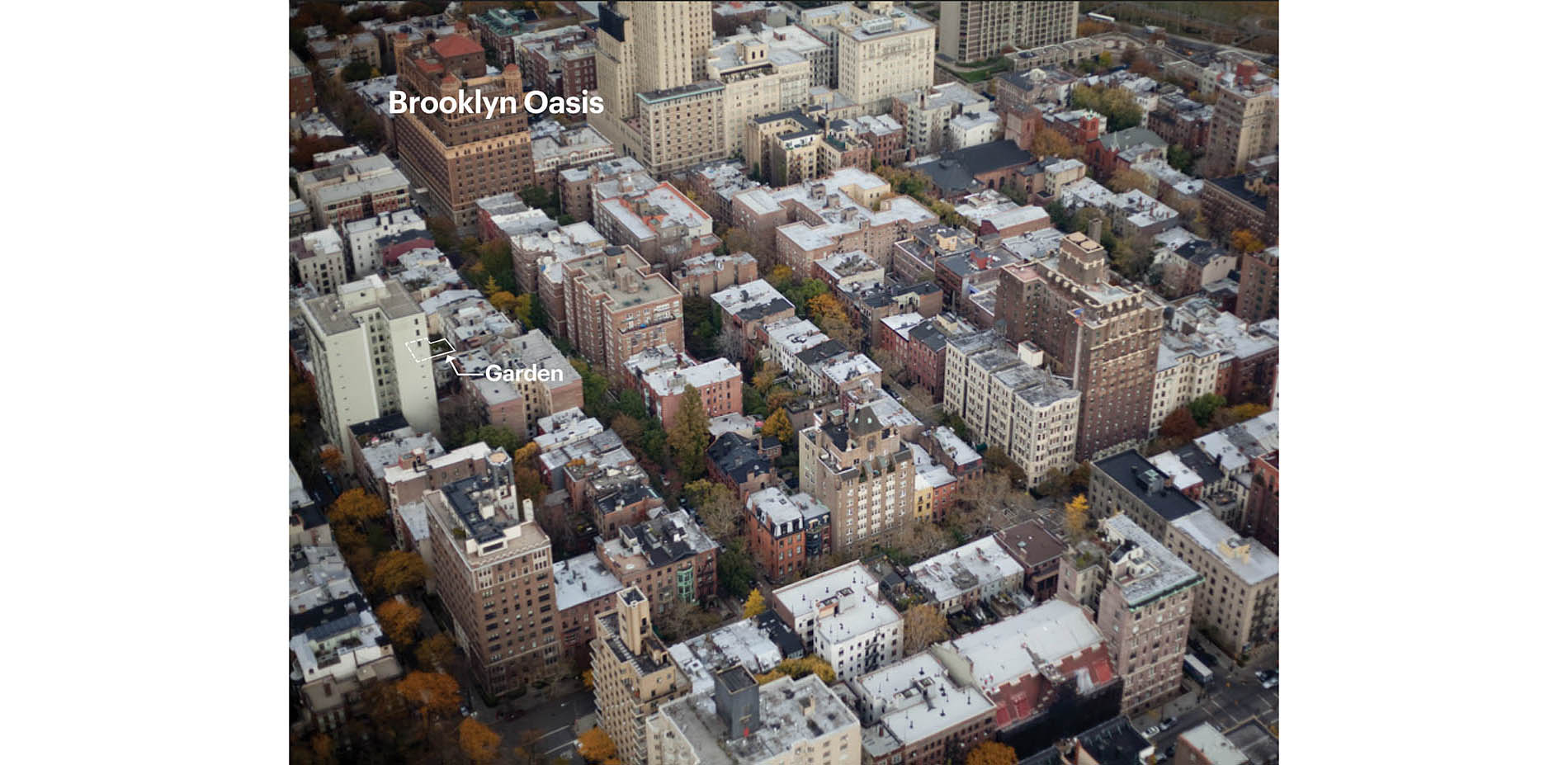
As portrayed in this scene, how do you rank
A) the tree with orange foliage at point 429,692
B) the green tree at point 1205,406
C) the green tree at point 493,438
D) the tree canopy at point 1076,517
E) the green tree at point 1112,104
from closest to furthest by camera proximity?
1. the tree with orange foliage at point 429,692
2. the tree canopy at point 1076,517
3. the green tree at point 493,438
4. the green tree at point 1205,406
5. the green tree at point 1112,104

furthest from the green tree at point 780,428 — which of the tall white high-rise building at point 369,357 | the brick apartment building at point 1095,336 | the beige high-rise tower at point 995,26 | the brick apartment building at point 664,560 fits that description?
the beige high-rise tower at point 995,26

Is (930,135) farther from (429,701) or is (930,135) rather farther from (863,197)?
(429,701)

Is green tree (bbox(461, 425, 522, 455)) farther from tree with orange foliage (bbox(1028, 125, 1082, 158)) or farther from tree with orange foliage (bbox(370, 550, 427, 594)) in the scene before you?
tree with orange foliage (bbox(1028, 125, 1082, 158))

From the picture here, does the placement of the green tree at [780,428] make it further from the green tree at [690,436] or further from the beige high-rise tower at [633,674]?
the beige high-rise tower at [633,674]

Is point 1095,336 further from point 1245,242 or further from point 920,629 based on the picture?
point 920,629

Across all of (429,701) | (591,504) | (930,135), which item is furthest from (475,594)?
(930,135)

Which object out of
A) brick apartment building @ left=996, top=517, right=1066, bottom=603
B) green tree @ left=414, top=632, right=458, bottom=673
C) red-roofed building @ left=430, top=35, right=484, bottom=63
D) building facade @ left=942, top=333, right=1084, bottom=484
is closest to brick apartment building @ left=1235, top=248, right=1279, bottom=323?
building facade @ left=942, top=333, right=1084, bottom=484
